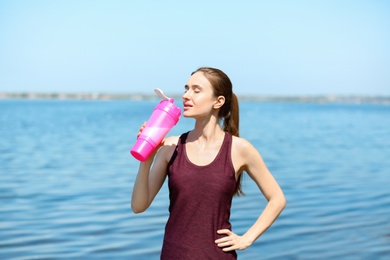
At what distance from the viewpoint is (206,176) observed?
3.62 metres

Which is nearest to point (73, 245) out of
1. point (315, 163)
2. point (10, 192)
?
point (10, 192)

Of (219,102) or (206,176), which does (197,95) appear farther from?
(206,176)

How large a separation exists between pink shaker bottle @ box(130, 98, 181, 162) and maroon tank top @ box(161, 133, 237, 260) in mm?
161

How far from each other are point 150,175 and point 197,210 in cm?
37

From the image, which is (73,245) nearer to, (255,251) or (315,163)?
(255,251)

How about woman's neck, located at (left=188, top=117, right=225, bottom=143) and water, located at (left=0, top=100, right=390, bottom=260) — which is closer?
woman's neck, located at (left=188, top=117, right=225, bottom=143)

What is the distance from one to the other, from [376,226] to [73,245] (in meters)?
4.22

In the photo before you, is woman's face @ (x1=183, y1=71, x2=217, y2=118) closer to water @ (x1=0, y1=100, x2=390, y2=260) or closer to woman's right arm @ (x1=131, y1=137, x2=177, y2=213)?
woman's right arm @ (x1=131, y1=137, x2=177, y2=213)

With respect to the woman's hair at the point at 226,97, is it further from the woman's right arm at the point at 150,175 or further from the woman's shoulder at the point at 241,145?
the woman's right arm at the point at 150,175

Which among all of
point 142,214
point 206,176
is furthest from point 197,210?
point 142,214

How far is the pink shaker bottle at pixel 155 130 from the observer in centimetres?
366

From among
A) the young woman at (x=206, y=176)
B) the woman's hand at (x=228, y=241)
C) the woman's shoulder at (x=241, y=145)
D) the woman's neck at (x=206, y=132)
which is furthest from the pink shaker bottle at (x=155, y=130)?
the woman's hand at (x=228, y=241)

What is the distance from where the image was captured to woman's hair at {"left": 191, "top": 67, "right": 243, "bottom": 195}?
3787 millimetres

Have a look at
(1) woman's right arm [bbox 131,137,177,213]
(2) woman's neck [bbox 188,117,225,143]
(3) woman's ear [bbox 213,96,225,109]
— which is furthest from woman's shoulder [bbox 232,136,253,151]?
(1) woman's right arm [bbox 131,137,177,213]
